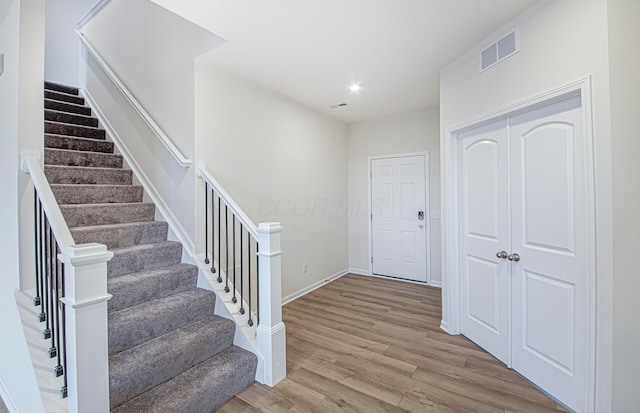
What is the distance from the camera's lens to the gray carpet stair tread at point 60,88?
387 centimetres

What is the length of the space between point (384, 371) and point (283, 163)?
249 cm

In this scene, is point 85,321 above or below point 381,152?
below

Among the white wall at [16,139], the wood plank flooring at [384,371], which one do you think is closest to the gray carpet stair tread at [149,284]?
the white wall at [16,139]

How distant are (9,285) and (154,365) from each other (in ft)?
3.85

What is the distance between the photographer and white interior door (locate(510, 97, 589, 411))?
1745mm

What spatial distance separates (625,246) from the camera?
60.3 inches

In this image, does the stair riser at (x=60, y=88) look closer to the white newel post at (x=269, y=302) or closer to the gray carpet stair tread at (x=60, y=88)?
the gray carpet stair tread at (x=60, y=88)

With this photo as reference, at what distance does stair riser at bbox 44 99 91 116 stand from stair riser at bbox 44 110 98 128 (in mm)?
179

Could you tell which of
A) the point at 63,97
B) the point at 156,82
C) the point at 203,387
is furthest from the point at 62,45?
the point at 203,387

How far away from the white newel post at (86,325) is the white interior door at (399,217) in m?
4.03

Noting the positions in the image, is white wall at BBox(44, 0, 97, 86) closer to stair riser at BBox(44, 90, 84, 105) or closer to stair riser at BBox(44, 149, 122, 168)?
stair riser at BBox(44, 90, 84, 105)

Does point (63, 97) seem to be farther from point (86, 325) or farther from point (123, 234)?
point (86, 325)

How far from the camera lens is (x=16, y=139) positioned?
6.14 feet

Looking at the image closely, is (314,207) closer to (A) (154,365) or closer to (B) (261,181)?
(B) (261,181)
